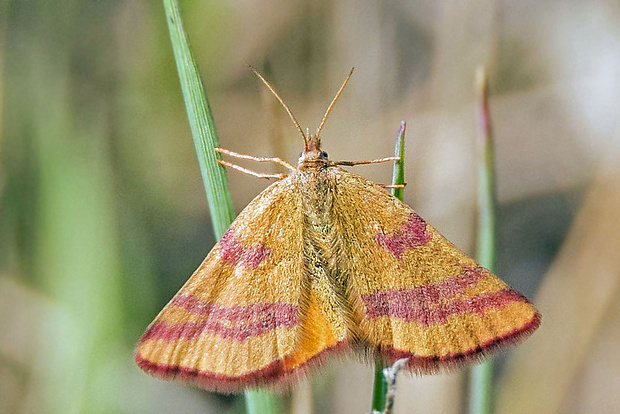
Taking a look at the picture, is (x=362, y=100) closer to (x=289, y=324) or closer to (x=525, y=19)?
(x=525, y=19)

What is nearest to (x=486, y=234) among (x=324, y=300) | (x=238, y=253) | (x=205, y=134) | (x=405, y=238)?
(x=405, y=238)

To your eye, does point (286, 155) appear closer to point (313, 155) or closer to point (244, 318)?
point (313, 155)

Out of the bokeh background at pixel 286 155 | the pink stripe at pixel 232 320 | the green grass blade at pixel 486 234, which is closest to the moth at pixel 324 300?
the pink stripe at pixel 232 320

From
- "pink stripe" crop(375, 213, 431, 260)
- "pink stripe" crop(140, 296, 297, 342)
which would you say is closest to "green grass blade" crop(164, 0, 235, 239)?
"pink stripe" crop(140, 296, 297, 342)

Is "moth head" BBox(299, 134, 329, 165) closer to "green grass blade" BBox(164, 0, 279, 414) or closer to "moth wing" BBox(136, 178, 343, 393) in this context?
"moth wing" BBox(136, 178, 343, 393)

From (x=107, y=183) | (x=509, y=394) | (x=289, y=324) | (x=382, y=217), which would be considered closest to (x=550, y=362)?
(x=509, y=394)

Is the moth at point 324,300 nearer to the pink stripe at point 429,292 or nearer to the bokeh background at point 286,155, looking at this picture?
the pink stripe at point 429,292
